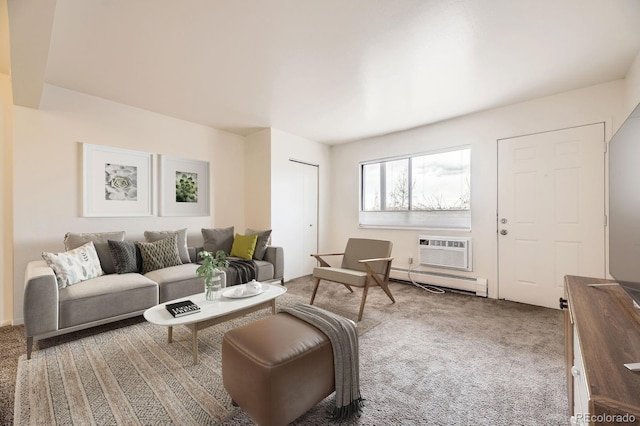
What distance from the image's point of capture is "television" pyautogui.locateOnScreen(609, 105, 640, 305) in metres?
1.12

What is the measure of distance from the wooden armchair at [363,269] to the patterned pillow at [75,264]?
2309 mm

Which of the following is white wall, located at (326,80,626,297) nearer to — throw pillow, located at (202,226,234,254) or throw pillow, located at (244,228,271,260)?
throw pillow, located at (244,228,271,260)

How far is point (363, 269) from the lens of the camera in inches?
137

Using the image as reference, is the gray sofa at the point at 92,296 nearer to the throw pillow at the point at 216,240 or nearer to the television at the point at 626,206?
the throw pillow at the point at 216,240

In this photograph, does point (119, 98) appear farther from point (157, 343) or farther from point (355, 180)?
point (355, 180)

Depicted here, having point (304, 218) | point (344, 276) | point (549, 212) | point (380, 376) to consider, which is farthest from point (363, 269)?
point (549, 212)

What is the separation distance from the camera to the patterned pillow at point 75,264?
7.95ft

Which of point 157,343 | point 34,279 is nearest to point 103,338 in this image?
point 157,343

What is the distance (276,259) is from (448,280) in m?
2.54

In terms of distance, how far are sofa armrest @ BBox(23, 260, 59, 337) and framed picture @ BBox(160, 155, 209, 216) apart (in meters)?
1.72

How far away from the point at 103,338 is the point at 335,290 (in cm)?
266

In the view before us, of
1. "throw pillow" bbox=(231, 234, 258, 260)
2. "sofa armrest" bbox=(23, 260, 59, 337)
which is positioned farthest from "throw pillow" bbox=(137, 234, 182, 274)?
"sofa armrest" bbox=(23, 260, 59, 337)

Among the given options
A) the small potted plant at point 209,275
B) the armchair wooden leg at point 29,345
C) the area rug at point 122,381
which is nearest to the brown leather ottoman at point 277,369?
the area rug at point 122,381

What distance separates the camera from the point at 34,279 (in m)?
2.08
